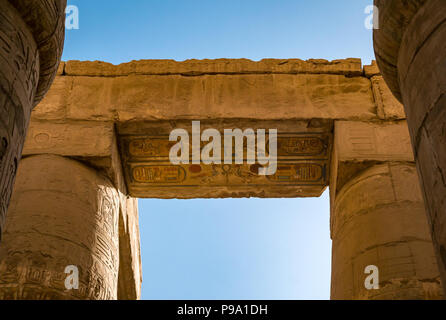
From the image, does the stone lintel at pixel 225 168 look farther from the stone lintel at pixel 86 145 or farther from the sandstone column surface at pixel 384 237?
the sandstone column surface at pixel 384 237

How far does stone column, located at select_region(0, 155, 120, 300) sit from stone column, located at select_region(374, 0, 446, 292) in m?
3.31

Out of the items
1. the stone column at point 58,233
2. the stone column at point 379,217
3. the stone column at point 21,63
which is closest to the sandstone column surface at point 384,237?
the stone column at point 379,217

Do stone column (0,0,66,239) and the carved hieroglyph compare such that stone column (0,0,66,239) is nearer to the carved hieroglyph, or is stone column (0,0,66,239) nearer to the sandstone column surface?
the carved hieroglyph

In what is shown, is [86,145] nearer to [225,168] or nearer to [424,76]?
[225,168]

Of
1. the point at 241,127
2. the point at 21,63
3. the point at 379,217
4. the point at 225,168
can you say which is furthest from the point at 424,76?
the point at 225,168

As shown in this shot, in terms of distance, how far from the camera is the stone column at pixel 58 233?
5148 mm

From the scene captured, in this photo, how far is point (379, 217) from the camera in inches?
238

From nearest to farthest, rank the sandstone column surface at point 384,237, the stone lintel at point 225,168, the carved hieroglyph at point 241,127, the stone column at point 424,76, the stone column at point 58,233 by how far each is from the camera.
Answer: the stone column at point 424,76, the stone column at point 58,233, the sandstone column surface at point 384,237, the carved hieroglyph at point 241,127, the stone lintel at point 225,168

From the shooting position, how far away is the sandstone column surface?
5.27m

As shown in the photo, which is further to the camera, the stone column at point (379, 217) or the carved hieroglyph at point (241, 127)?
the carved hieroglyph at point (241, 127)

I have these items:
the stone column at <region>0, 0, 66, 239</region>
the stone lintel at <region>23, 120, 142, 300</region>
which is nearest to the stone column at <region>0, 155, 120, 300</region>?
the stone lintel at <region>23, 120, 142, 300</region>

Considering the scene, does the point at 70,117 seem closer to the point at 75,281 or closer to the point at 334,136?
the point at 75,281

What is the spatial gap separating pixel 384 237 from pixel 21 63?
3.89 m

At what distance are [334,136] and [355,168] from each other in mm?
510
